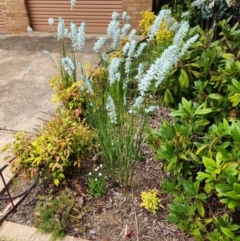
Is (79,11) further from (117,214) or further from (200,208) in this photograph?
(200,208)

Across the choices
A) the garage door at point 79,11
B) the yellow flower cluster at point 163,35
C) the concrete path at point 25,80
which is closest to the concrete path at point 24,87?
the concrete path at point 25,80

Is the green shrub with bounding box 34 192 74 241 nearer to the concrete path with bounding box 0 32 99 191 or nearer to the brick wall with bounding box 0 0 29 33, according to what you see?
the concrete path with bounding box 0 32 99 191

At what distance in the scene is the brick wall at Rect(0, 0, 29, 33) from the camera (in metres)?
5.23

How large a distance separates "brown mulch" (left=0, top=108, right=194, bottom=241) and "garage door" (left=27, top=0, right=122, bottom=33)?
3.73 m

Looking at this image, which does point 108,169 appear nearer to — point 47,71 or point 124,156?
point 124,156

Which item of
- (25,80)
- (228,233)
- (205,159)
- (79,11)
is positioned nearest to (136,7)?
(79,11)

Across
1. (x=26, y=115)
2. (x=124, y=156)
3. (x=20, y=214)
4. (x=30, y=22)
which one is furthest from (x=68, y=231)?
(x=30, y=22)

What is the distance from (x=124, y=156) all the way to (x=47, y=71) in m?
2.43

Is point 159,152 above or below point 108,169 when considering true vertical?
above

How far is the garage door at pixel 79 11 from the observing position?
16.6 ft

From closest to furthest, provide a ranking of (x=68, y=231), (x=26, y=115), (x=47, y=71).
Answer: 1. (x=68, y=231)
2. (x=26, y=115)
3. (x=47, y=71)

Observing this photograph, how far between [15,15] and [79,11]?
1.26 meters

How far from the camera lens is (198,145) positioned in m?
1.69

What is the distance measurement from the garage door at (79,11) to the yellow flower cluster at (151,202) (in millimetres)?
3982
